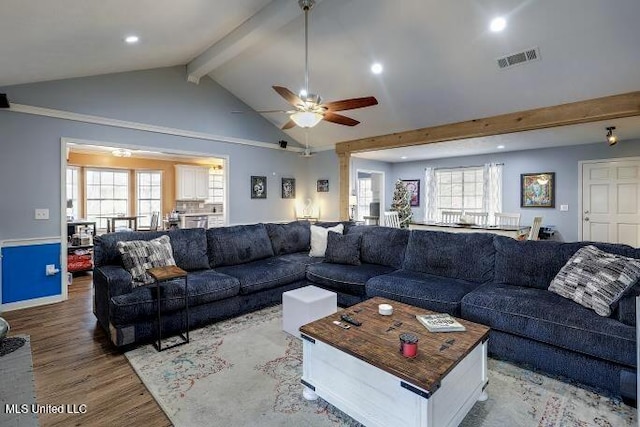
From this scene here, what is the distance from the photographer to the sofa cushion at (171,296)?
272 centimetres

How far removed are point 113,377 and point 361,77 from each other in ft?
14.6

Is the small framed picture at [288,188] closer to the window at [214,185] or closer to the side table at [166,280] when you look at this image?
the window at [214,185]

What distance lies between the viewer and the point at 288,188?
7.14 m

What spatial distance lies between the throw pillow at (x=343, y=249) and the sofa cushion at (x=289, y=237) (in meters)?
0.69

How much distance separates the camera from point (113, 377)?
7.81 ft

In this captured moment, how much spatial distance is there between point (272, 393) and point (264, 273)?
168 centimetres

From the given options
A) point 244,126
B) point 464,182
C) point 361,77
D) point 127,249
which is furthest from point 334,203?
point 127,249

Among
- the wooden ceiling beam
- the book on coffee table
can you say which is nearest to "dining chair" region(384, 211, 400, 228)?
the wooden ceiling beam

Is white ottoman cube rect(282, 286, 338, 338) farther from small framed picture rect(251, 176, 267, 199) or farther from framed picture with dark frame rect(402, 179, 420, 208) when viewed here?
framed picture with dark frame rect(402, 179, 420, 208)

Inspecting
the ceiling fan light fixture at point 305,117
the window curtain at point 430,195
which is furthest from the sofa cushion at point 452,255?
the window curtain at point 430,195

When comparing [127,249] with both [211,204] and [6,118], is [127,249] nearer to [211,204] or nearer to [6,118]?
[6,118]

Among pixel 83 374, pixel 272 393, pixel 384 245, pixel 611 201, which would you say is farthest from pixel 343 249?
pixel 611 201

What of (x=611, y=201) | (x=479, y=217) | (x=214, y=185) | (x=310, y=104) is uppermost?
(x=310, y=104)

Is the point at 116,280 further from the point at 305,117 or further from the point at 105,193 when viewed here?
the point at 105,193
